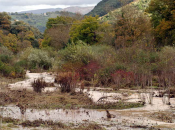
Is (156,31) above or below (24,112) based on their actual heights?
above

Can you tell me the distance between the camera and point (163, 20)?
1236 inches

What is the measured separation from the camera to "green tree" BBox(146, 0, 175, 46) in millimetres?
30688

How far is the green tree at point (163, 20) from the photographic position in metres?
30.7

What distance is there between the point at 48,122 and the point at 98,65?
12.9 metres

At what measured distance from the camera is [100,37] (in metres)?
43.6

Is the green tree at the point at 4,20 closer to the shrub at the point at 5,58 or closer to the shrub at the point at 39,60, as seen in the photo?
the shrub at the point at 39,60

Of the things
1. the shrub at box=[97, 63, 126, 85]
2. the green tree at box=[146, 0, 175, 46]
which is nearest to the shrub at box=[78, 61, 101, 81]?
the shrub at box=[97, 63, 126, 85]

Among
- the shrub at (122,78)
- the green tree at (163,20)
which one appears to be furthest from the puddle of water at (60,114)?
the green tree at (163,20)

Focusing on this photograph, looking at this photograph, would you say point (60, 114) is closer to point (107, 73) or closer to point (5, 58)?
point (107, 73)

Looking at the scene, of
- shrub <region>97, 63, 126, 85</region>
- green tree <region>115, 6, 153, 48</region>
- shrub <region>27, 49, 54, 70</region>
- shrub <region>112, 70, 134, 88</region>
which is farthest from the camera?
shrub <region>27, 49, 54, 70</region>

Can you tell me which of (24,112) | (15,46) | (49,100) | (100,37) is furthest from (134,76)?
(15,46)

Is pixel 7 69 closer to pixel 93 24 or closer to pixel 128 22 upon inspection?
pixel 128 22

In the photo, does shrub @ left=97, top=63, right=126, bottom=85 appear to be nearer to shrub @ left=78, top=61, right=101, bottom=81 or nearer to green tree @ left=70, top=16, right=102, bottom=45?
shrub @ left=78, top=61, right=101, bottom=81

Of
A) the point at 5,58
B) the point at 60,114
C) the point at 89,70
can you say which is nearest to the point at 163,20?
the point at 89,70
